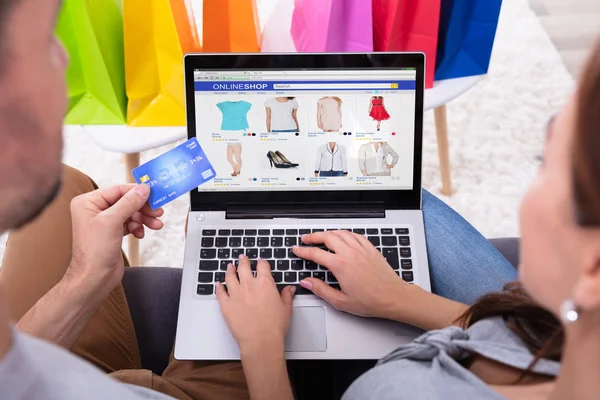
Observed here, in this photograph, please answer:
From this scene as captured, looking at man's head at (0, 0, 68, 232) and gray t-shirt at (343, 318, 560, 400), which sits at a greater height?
man's head at (0, 0, 68, 232)

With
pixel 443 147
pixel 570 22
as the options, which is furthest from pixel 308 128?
pixel 570 22

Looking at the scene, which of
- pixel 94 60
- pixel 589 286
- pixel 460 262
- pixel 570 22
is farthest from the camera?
pixel 570 22

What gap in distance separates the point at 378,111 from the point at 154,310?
0.50 metres

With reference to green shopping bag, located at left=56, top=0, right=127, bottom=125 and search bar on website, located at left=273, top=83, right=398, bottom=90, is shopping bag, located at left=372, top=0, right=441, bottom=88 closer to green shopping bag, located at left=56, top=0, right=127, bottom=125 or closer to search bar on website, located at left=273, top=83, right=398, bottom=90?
search bar on website, located at left=273, top=83, right=398, bottom=90

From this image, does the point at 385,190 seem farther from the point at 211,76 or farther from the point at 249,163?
the point at 211,76

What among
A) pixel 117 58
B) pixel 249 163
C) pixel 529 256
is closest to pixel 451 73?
pixel 249 163

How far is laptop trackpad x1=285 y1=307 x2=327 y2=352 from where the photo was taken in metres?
0.90

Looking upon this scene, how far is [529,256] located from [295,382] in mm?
551

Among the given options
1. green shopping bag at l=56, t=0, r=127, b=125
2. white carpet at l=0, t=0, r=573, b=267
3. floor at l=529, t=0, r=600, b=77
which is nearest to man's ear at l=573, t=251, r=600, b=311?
green shopping bag at l=56, t=0, r=127, b=125

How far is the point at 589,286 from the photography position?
1.52 feet

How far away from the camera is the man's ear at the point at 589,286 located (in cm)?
46

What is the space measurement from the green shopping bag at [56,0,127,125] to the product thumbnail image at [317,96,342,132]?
1.47ft

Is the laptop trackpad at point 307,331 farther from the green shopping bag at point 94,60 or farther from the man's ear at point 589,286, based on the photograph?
the green shopping bag at point 94,60

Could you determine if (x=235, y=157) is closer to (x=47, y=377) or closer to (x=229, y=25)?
(x=229, y=25)
